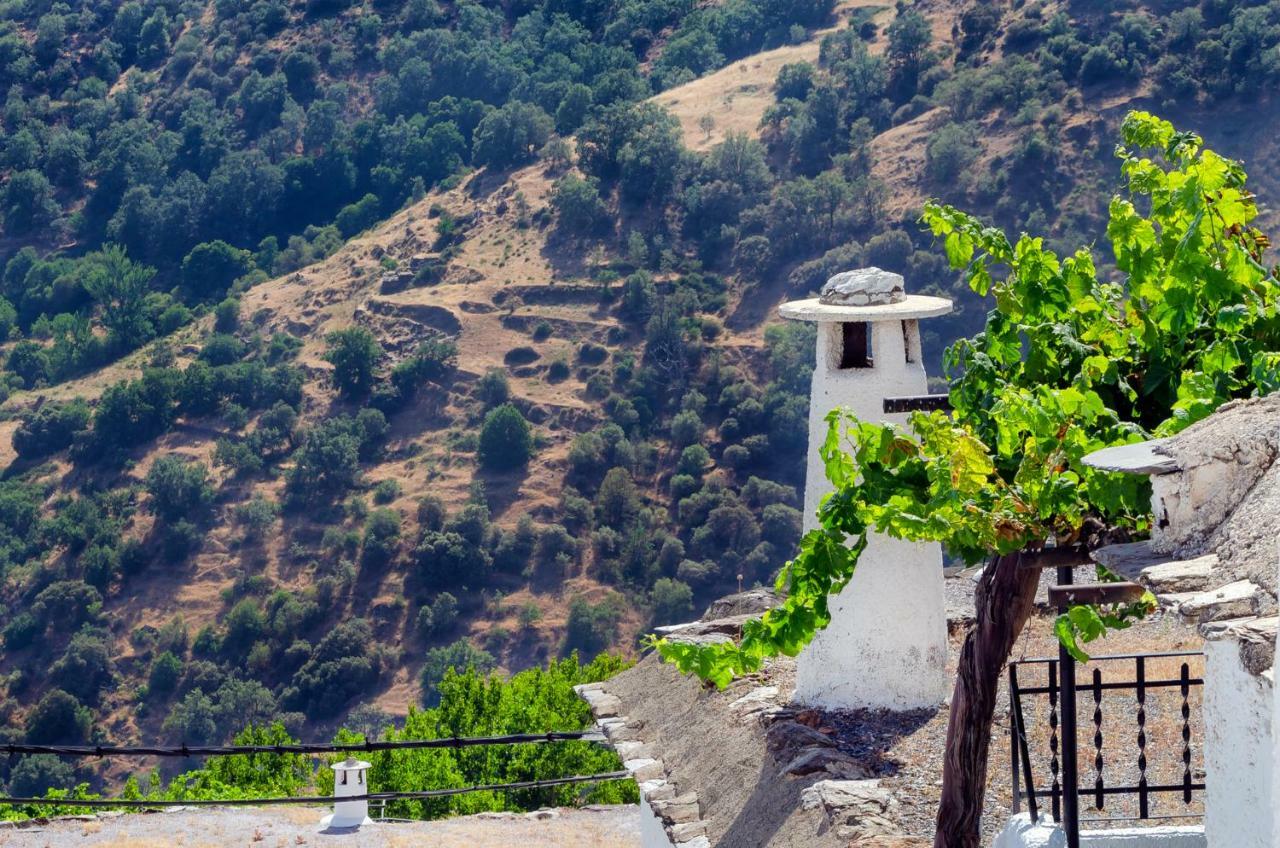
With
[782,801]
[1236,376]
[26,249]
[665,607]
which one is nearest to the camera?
[1236,376]

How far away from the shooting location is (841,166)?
286ft

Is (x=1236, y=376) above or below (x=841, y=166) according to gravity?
above

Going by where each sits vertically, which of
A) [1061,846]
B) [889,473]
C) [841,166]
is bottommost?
[841,166]

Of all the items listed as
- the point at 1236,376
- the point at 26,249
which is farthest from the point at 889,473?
the point at 26,249

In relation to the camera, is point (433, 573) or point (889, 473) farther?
point (433, 573)

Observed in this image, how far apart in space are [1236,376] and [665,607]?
5953 centimetres

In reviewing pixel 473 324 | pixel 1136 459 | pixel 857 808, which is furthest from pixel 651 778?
pixel 473 324

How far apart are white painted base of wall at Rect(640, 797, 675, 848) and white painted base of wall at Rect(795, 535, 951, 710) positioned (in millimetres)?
1828

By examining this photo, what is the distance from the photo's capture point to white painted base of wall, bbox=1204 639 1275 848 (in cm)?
759

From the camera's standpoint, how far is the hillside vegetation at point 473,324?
72438 mm

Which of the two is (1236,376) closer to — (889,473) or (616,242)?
(889,473)

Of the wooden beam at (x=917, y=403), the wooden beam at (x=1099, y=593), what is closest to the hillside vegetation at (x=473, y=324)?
the wooden beam at (x=917, y=403)

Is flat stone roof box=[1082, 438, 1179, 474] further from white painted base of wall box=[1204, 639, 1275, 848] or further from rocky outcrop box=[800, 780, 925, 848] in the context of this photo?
rocky outcrop box=[800, 780, 925, 848]

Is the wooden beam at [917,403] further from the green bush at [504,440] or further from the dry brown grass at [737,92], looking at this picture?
the dry brown grass at [737,92]
